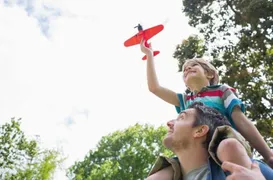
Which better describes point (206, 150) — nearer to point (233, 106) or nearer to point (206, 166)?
point (206, 166)

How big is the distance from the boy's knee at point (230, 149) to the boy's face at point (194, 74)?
115cm

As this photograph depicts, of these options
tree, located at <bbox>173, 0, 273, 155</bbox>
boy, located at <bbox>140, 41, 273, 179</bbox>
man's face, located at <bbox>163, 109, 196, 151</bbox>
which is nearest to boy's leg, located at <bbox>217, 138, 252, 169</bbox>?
boy, located at <bbox>140, 41, 273, 179</bbox>

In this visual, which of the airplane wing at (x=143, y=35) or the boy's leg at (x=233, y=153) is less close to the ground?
the airplane wing at (x=143, y=35)

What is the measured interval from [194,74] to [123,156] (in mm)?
22056

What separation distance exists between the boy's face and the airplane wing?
2.05ft

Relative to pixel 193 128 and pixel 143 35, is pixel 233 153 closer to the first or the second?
pixel 193 128

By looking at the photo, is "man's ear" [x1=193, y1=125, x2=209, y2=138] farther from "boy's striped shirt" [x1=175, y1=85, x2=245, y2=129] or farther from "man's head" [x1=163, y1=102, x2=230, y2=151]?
"boy's striped shirt" [x1=175, y1=85, x2=245, y2=129]

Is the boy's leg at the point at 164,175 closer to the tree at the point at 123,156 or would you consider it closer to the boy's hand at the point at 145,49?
the boy's hand at the point at 145,49

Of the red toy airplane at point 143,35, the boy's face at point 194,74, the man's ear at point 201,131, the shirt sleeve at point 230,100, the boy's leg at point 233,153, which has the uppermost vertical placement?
the red toy airplane at point 143,35

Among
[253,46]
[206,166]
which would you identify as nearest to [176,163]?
[206,166]

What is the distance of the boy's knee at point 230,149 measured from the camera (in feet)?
5.03

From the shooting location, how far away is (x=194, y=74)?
2.71 meters

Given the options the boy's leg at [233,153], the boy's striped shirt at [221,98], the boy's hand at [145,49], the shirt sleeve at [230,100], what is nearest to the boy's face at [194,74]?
the boy's striped shirt at [221,98]

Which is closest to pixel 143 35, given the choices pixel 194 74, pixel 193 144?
pixel 194 74
